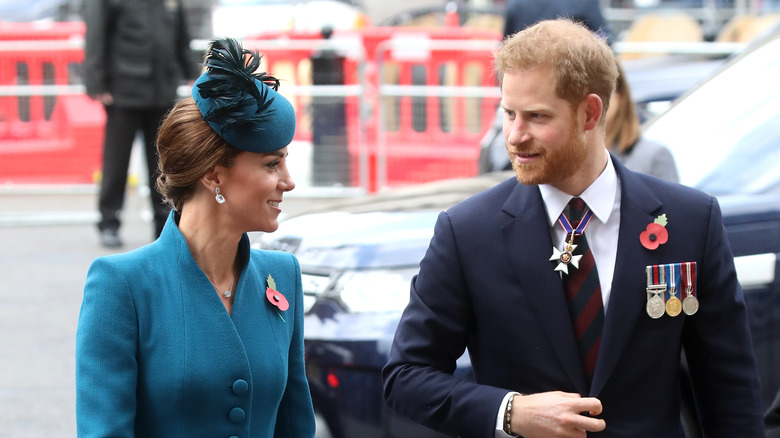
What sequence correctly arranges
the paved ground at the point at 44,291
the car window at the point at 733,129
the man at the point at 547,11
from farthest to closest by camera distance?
the man at the point at 547,11
the paved ground at the point at 44,291
the car window at the point at 733,129

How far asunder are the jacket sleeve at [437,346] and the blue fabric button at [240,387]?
41cm

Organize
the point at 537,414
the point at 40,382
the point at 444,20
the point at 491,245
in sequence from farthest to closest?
the point at 444,20 → the point at 40,382 → the point at 491,245 → the point at 537,414

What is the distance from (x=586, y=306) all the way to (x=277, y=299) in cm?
72

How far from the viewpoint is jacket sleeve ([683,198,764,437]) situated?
104 inches

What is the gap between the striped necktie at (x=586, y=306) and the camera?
2613mm

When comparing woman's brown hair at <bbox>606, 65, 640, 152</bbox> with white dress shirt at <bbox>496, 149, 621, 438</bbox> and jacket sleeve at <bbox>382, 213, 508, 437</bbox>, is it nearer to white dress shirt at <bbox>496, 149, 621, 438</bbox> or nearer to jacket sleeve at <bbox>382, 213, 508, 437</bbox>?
white dress shirt at <bbox>496, 149, 621, 438</bbox>

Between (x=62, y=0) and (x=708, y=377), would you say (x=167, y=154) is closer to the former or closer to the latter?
(x=708, y=377)

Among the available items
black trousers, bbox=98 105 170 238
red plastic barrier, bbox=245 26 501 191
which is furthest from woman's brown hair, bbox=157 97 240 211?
red plastic barrier, bbox=245 26 501 191

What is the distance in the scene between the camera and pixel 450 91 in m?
10.7

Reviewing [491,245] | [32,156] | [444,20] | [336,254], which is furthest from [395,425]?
[444,20]

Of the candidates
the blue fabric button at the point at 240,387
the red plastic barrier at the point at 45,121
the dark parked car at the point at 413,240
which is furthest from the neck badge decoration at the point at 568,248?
the red plastic barrier at the point at 45,121

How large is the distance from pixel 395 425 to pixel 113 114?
5717 mm

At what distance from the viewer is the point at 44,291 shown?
7941 mm

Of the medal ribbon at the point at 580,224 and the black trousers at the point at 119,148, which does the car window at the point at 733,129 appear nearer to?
the medal ribbon at the point at 580,224
